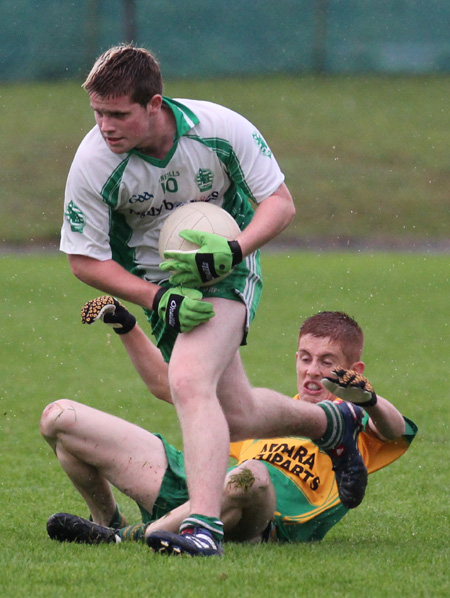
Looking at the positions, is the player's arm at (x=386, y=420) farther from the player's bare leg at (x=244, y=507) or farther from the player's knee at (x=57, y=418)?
the player's knee at (x=57, y=418)

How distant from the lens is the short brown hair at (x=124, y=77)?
171 inches

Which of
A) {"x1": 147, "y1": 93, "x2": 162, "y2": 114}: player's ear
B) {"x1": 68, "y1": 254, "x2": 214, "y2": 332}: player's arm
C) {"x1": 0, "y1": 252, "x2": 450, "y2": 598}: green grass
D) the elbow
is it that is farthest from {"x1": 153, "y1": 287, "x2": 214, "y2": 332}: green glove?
{"x1": 0, "y1": 252, "x2": 450, "y2": 598}: green grass

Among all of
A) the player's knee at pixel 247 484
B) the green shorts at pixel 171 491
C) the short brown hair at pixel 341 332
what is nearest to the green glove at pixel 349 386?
the player's knee at pixel 247 484

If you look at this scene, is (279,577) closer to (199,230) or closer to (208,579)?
(208,579)

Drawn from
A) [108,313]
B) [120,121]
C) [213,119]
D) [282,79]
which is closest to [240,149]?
[213,119]

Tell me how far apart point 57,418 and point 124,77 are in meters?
1.39

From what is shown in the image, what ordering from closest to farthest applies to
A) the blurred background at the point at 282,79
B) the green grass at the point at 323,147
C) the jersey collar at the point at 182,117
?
the jersey collar at the point at 182,117
the green grass at the point at 323,147
the blurred background at the point at 282,79

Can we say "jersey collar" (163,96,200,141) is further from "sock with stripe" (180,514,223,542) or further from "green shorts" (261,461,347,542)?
"sock with stripe" (180,514,223,542)

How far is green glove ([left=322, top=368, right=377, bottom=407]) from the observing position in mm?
4188

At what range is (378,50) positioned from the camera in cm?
2673

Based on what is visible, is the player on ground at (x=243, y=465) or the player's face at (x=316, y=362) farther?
the player's face at (x=316, y=362)

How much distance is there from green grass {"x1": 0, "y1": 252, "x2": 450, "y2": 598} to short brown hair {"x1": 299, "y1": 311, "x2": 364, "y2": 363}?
791 mm

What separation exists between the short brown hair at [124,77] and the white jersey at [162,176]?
0.69 feet

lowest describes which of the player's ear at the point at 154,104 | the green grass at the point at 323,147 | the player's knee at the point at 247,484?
the player's knee at the point at 247,484
